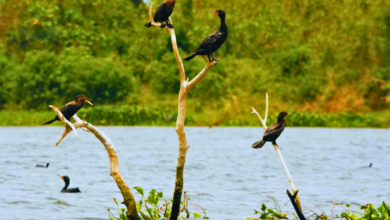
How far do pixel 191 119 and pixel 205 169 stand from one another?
19.2 metres

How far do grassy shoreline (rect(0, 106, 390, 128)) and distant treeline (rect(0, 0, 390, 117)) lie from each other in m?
0.91

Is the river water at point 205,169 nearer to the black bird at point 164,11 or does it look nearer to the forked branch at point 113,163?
the forked branch at point 113,163

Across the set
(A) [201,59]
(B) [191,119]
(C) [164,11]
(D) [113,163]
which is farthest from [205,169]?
(A) [201,59]

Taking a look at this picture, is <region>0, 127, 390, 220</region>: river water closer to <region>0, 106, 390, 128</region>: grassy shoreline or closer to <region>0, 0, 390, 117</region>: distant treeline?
<region>0, 106, 390, 128</region>: grassy shoreline

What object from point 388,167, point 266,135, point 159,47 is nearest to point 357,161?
point 388,167

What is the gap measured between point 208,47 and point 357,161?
19791 mm

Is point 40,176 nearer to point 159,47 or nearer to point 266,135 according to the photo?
point 266,135

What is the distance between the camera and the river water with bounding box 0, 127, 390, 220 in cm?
1736

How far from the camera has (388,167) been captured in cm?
2720

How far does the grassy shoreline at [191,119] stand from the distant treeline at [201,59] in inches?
36.0

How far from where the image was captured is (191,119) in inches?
1794

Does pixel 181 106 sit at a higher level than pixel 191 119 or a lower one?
lower

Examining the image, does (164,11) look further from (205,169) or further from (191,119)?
(191,119)

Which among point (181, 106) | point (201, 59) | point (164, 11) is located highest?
point (201, 59)
